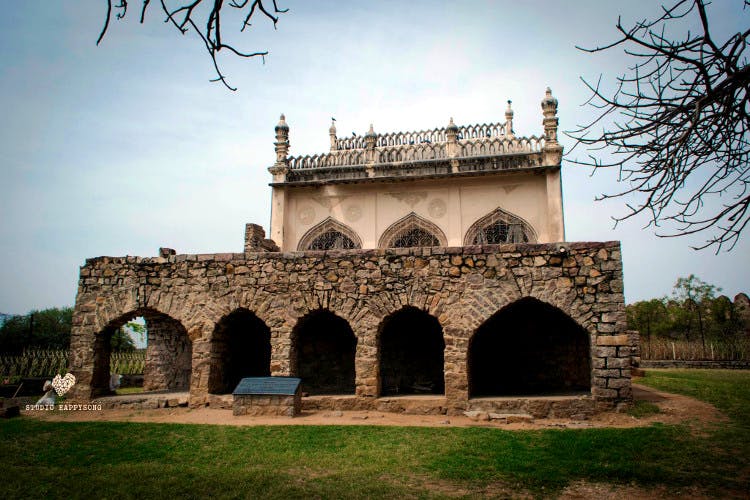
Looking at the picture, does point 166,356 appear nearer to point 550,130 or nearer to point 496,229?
point 496,229

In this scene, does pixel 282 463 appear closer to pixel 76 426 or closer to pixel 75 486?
pixel 75 486

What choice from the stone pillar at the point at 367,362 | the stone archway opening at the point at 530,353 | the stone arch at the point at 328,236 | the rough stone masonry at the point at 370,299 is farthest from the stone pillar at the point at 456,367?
the stone arch at the point at 328,236

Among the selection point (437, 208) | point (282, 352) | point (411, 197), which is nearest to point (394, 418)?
point (282, 352)

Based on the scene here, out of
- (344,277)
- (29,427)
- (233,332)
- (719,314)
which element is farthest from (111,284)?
(719,314)

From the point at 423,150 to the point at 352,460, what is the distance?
12.9 m

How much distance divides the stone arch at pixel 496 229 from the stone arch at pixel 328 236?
4.06 meters

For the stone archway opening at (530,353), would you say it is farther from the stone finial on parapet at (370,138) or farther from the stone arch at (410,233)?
the stone finial on parapet at (370,138)

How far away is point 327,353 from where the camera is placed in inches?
491

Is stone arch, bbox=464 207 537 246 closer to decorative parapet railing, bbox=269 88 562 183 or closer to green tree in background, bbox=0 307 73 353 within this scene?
decorative parapet railing, bbox=269 88 562 183

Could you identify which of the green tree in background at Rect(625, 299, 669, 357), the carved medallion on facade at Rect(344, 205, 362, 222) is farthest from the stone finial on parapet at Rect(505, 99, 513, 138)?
the green tree in background at Rect(625, 299, 669, 357)

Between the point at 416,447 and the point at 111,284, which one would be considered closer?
the point at 416,447

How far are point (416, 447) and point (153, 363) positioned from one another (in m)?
9.48

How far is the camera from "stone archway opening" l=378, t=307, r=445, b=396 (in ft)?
39.2

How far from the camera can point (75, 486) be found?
208 inches
